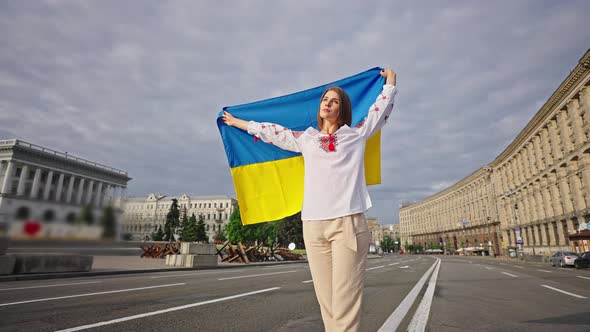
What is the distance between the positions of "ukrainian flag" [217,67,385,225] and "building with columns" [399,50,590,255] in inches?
1394

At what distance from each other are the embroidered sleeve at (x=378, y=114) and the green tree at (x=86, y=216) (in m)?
5.22

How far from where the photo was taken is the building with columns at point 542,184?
38875mm

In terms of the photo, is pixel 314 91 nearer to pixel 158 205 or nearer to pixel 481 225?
pixel 481 225

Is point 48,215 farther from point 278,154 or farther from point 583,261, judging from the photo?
point 583,261

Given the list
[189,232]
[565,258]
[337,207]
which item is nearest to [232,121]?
[337,207]

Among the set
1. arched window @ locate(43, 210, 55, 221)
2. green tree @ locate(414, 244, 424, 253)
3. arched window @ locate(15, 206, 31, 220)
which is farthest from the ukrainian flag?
green tree @ locate(414, 244, 424, 253)

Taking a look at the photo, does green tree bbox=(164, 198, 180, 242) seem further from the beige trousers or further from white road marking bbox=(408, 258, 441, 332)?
the beige trousers

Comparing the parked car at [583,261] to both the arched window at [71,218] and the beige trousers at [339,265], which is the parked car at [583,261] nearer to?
the beige trousers at [339,265]

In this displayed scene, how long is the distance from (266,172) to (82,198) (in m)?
4.65

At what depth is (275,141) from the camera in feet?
9.84

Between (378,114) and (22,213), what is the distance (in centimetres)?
629

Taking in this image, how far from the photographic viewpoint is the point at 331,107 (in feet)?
8.76

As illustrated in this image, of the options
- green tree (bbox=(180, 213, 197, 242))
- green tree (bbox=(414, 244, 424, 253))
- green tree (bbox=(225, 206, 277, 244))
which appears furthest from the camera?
green tree (bbox=(414, 244, 424, 253))

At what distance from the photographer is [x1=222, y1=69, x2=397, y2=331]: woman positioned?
215 cm
